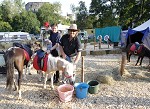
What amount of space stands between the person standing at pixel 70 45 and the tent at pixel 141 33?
8186 millimetres

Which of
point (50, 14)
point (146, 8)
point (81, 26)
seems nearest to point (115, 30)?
point (146, 8)

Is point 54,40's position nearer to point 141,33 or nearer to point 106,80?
point 106,80

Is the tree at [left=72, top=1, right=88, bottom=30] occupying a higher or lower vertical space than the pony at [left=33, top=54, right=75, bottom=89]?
higher

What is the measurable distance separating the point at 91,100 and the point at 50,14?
171 feet

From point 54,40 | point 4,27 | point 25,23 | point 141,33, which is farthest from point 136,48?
point 25,23

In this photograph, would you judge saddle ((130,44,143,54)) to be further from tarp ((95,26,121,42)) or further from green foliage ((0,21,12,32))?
green foliage ((0,21,12,32))

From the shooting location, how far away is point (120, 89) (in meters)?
5.96

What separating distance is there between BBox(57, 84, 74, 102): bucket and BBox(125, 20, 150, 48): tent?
8613 millimetres

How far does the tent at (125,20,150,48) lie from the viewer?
40.6 feet

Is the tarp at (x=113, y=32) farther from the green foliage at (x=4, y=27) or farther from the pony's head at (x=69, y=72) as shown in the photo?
the green foliage at (x=4, y=27)

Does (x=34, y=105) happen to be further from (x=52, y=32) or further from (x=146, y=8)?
(x=146, y=8)

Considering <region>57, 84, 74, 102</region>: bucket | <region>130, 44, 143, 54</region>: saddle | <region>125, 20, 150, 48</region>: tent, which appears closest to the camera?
<region>57, 84, 74, 102</region>: bucket

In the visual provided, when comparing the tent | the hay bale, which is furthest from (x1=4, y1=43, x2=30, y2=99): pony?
the tent

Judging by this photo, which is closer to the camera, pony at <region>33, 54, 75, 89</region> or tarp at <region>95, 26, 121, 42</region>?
pony at <region>33, 54, 75, 89</region>
